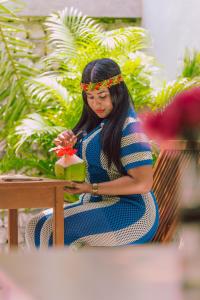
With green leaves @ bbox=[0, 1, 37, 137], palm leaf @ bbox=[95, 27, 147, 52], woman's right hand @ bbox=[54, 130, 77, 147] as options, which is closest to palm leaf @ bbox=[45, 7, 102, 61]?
palm leaf @ bbox=[95, 27, 147, 52]

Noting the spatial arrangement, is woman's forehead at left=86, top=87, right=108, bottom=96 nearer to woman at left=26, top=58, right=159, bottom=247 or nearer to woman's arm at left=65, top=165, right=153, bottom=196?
woman at left=26, top=58, right=159, bottom=247

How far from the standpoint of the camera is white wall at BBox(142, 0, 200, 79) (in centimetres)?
554

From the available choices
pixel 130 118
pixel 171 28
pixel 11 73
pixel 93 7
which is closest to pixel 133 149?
pixel 130 118

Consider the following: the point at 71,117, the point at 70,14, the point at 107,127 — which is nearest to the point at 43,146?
the point at 71,117

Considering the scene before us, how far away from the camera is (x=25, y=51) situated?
19.9ft

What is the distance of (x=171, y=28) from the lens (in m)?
5.98

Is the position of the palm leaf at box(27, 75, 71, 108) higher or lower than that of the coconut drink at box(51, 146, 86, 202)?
lower

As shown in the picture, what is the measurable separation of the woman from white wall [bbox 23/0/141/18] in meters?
3.37

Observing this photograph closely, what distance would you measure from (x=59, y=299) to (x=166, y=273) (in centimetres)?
10

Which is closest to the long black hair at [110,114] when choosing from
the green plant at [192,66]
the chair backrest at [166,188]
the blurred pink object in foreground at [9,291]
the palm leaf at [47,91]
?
the chair backrest at [166,188]

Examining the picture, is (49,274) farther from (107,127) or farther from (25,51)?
(25,51)

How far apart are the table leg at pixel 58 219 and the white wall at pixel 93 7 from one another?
385 cm

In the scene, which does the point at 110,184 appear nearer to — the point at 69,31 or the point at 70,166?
Answer: the point at 70,166

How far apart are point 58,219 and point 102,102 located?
59cm
